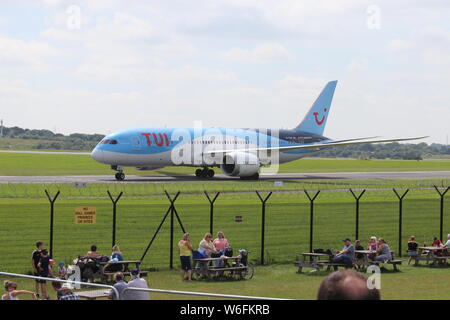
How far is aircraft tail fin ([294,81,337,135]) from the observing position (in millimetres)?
74338

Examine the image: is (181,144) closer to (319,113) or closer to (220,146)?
(220,146)

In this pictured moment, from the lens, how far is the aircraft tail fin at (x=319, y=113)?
74338 mm

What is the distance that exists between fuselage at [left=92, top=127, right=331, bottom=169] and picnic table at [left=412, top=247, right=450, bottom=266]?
116 ft

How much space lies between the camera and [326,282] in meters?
4.90

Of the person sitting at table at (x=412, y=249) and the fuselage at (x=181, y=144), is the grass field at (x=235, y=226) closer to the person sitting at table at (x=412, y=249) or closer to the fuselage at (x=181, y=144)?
the person sitting at table at (x=412, y=249)

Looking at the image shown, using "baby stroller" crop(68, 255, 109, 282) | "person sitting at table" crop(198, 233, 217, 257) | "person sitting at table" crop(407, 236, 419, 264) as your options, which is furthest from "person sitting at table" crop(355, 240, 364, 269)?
"baby stroller" crop(68, 255, 109, 282)

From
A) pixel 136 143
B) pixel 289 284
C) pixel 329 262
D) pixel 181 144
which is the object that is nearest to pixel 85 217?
pixel 289 284

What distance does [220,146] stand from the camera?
66.3 m

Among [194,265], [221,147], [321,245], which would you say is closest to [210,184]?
[221,147]

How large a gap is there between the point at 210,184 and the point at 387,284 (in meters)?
36.3

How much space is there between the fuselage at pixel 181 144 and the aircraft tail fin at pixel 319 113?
2.05m

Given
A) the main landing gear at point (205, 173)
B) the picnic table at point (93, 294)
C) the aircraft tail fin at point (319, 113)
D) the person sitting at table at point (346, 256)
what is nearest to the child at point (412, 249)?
the person sitting at table at point (346, 256)

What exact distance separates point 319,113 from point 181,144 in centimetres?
1763

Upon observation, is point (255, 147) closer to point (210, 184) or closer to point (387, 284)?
point (210, 184)
